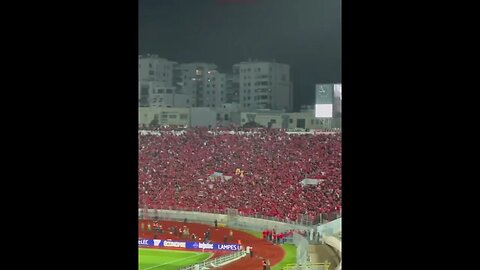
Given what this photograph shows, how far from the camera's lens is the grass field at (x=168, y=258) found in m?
5.52

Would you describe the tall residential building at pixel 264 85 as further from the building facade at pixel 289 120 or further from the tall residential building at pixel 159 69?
the tall residential building at pixel 159 69

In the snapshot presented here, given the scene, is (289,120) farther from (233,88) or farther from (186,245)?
(186,245)

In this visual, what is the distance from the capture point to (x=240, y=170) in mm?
5535

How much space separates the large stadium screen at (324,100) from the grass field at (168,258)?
8.89 ft

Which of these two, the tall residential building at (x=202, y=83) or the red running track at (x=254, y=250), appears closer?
the tall residential building at (x=202, y=83)

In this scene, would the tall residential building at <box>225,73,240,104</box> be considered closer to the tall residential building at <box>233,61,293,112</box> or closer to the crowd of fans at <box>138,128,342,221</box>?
the tall residential building at <box>233,61,293,112</box>

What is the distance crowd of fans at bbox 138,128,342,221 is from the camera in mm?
4621

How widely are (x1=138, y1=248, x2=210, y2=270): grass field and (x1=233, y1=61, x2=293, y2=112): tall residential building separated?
2.13 meters

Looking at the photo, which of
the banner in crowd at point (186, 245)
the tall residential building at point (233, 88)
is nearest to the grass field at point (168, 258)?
the banner in crowd at point (186, 245)

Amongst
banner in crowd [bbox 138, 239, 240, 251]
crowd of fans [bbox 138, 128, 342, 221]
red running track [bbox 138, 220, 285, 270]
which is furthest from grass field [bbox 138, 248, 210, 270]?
crowd of fans [bbox 138, 128, 342, 221]

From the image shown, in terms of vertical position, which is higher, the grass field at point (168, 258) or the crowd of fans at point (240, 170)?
the crowd of fans at point (240, 170)

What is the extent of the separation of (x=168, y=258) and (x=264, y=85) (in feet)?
8.75
